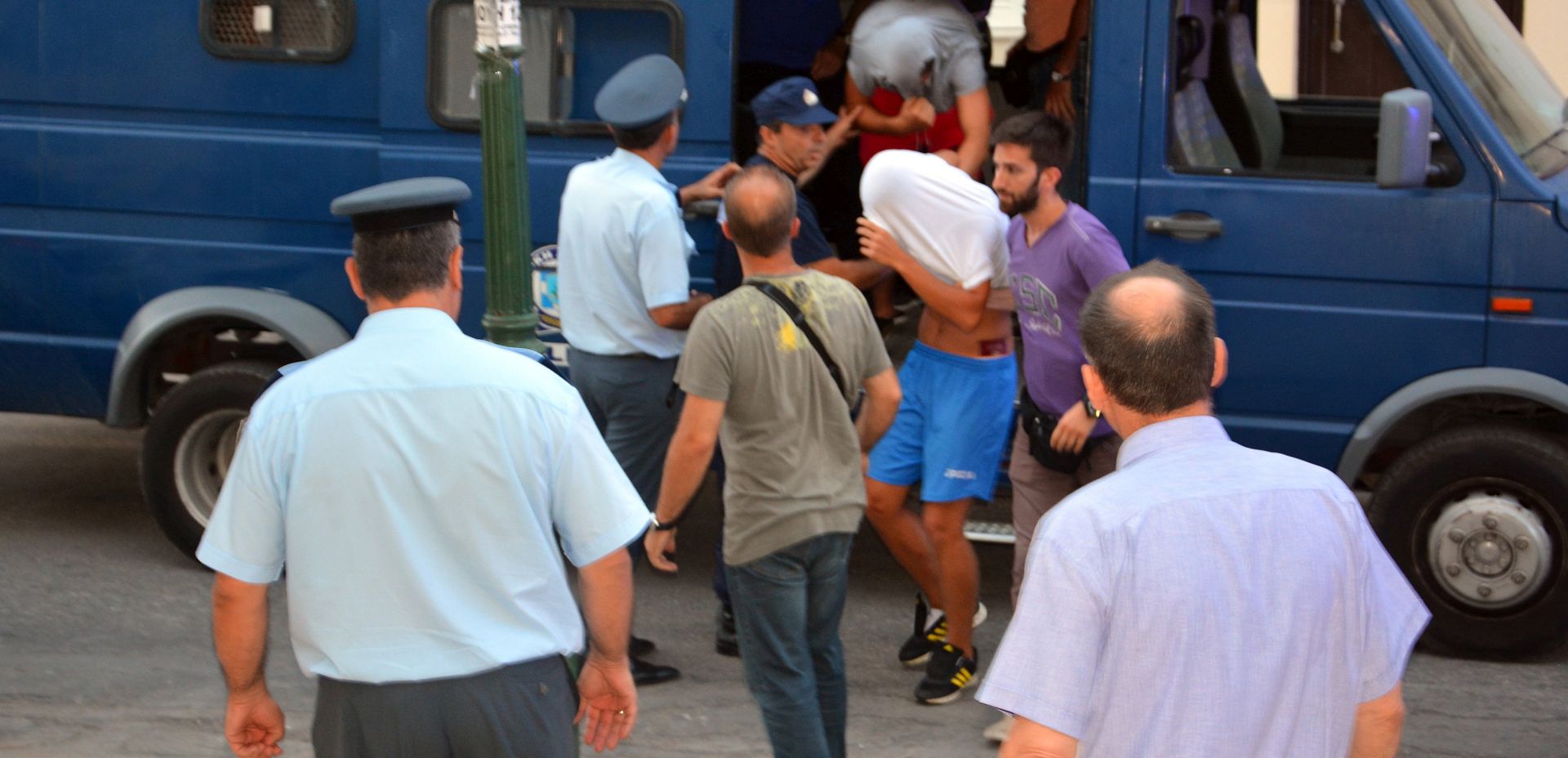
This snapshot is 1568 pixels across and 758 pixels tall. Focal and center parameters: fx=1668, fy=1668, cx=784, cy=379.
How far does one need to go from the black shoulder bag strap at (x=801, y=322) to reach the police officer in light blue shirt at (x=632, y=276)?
1.02m

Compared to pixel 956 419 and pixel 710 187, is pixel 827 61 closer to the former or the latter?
pixel 710 187

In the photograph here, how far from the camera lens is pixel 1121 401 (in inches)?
88.9

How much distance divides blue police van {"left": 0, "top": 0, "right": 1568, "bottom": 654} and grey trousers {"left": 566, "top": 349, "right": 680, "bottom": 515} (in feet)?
2.36

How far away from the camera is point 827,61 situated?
675 cm

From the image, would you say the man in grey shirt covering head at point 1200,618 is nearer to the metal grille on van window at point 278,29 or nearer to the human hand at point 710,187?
the human hand at point 710,187

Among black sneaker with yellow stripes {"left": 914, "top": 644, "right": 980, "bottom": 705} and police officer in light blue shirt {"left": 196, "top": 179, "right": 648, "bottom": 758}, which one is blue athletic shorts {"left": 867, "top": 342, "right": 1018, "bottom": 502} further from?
police officer in light blue shirt {"left": 196, "top": 179, "right": 648, "bottom": 758}

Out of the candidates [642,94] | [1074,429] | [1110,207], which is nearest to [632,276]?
[642,94]

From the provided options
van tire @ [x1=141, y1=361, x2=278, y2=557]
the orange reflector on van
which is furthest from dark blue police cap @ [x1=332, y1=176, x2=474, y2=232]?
the orange reflector on van

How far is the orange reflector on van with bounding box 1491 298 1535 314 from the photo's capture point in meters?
5.19

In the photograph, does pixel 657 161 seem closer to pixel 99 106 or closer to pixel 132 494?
pixel 99 106

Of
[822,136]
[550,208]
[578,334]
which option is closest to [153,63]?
[550,208]

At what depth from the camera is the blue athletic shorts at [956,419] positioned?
4898 mm

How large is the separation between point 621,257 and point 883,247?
85cm

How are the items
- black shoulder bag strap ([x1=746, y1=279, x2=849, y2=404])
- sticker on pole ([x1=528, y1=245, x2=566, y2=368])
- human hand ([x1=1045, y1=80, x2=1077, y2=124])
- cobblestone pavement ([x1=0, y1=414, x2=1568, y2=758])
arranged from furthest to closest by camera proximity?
human hand ([x1=1045, y1=80, x2=1077, y2=124]) → sticker on pole ([x1=528, y1=245, x2=566, y2=368]) → cobblestone pavement ([x1=0, y1=414, x2=1568, y2=758]) → black shoulder bag strap ([x1=746, y1=279, x2=849, y2=404])
